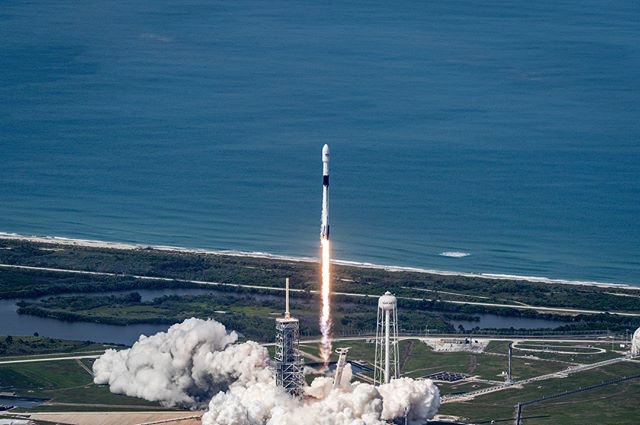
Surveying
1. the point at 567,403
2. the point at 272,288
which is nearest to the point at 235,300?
the point at 272,288

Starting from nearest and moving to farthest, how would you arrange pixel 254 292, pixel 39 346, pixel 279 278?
1. pixel 39 346
2. pixel 254 292
3. pixel 279 278

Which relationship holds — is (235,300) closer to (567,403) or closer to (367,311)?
(367,311)

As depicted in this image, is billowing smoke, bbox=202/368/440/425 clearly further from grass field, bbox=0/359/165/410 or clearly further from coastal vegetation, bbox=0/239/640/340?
coastal vegetation, bbox=0/239/640/340

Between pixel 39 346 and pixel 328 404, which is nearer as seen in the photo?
pixel 328 404

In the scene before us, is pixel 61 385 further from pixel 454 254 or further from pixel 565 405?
pixel 454 254

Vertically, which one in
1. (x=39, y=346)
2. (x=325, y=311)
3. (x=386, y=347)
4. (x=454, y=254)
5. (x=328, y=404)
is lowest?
(x=328, y=404)

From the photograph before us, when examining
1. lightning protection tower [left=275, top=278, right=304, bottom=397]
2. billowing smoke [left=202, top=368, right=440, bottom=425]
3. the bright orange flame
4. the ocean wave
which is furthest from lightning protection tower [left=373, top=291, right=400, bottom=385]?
the ocean wave

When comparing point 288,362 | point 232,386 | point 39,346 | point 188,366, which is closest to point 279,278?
point 39,346

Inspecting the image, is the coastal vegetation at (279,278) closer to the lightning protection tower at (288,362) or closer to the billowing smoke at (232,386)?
the billowing smoke at (232,386)
